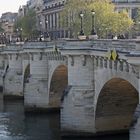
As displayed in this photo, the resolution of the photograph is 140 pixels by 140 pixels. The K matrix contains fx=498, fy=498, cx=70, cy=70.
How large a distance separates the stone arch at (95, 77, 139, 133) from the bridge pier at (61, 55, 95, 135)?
709 millimetres

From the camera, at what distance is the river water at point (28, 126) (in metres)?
42.5

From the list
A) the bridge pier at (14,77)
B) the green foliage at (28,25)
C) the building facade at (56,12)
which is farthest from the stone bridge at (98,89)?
the green foliage at (28,25)

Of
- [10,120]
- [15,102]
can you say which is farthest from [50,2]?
[10,120]

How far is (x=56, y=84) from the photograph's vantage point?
54.2 metres

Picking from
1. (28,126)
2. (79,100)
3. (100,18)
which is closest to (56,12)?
(100,18)

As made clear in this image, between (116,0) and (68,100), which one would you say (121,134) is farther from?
(116,0)

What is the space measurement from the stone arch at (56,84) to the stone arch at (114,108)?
13.6 metres

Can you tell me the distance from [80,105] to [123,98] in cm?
354

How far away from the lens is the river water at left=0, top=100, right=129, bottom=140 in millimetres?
42469

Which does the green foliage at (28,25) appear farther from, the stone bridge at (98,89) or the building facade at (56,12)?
the stone bridge at (98,89)

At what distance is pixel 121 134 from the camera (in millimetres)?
39875

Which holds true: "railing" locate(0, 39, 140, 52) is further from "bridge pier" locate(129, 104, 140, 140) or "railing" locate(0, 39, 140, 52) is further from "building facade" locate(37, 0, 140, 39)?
"building facade" locate(37, 0, 140, 39)

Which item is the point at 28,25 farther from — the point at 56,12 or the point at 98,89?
the point at 98,89

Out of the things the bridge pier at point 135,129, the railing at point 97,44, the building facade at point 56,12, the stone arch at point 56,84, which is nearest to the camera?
the bridge pier at point 135,129
